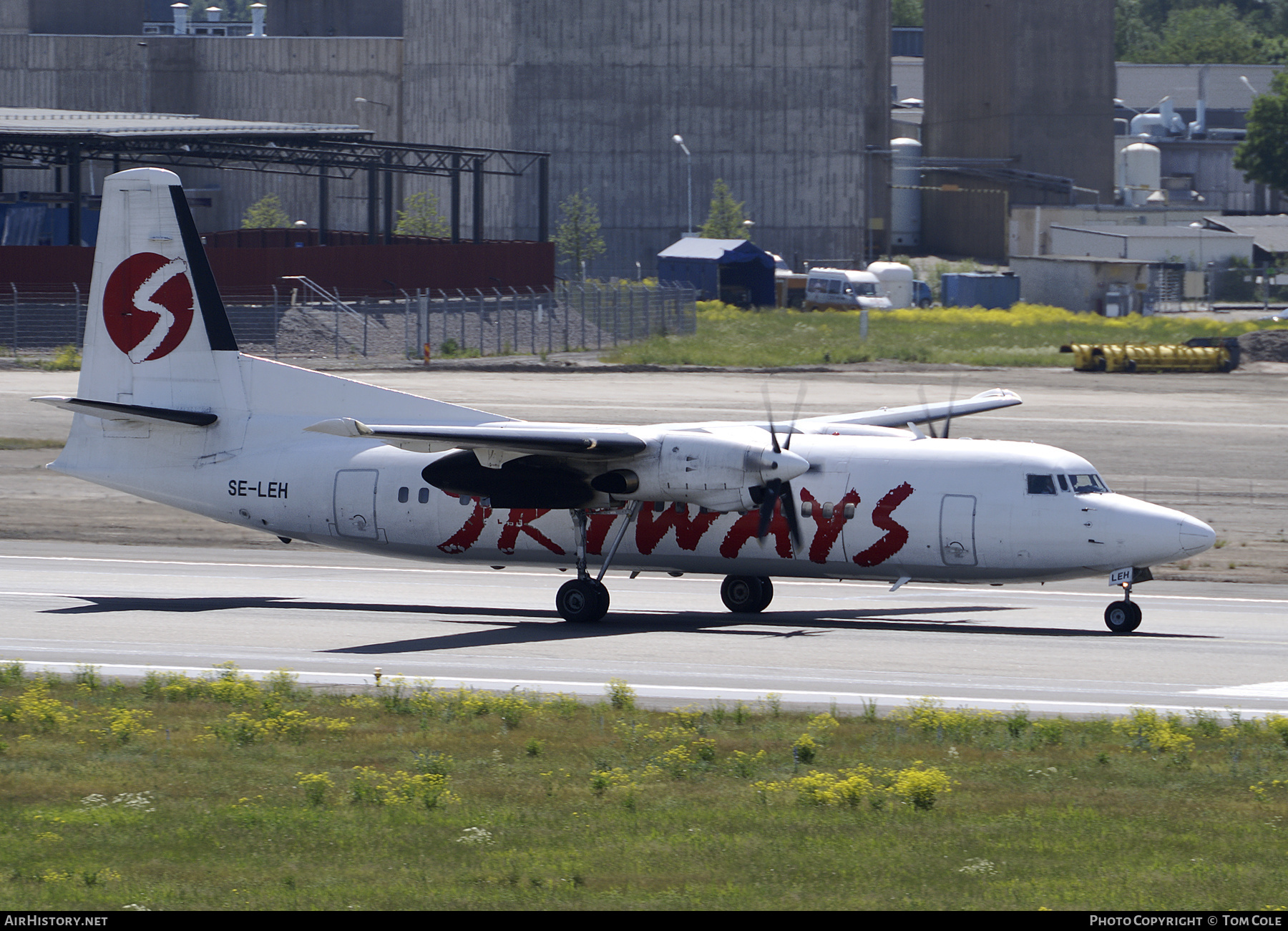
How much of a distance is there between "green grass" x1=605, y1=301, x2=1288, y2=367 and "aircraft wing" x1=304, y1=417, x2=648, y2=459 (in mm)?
46535

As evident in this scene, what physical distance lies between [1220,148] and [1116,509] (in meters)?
131

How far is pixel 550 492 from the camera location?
24.5 m

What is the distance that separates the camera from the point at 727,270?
9956 centimetres

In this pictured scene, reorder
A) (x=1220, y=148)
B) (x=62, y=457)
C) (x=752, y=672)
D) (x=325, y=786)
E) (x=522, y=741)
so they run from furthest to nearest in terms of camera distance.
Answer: (x=1220, y=148) → (x=62, y=457) → (x=752, y=672) → (x=522, y=741) → (x=325, y=786)

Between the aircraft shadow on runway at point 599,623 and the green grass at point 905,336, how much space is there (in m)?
43.7

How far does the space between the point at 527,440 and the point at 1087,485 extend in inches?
338

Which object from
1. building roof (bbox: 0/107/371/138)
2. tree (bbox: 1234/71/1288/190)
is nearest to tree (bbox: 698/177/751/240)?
building roof (bbox: 0/107/371/138)

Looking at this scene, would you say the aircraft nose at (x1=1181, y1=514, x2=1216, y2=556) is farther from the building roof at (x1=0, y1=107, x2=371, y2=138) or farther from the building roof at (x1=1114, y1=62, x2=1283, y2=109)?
the building roof at (x1=1114, y1=62, x2=1283, y2=109)

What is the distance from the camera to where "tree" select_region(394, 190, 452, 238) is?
10344 centimetres

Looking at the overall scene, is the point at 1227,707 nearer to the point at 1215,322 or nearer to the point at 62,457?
the point at 62,457

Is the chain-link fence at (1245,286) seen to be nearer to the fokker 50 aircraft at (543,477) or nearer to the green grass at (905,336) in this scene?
the green grass at (905,336)

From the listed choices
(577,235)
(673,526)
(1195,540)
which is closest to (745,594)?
(673,526)

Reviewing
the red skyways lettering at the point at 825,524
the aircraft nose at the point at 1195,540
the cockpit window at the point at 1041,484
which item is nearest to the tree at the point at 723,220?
the red skyways lettering at the point at 825,524

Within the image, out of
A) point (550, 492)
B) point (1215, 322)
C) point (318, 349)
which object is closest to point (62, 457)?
point (550, 492)
